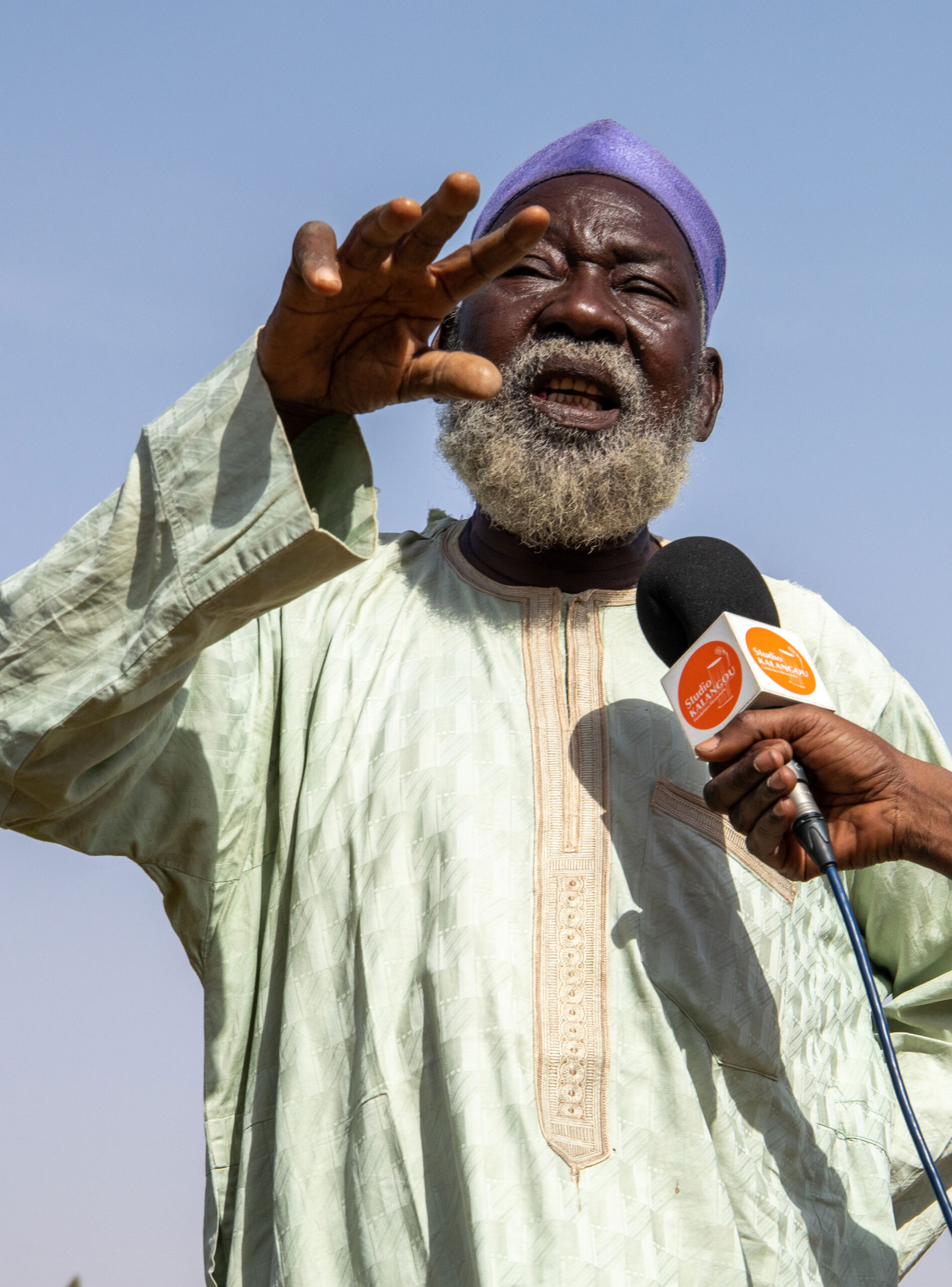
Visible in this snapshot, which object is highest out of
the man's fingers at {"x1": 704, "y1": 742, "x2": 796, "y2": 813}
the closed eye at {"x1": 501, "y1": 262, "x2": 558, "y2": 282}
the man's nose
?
the closed eye at {"x1": 501, "y1": 262, "x2": 558, "y2": 282}

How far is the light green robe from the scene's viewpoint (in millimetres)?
2312

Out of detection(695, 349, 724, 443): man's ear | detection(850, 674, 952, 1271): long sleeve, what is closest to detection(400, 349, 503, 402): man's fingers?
detection(850, 674, 952, 1271): long sleeve

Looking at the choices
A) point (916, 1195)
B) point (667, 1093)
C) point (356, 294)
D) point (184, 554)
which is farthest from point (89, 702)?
point (916, 1195)

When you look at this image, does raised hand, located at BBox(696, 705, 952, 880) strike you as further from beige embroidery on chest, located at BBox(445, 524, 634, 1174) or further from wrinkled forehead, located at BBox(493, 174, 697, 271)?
wrinkled forehead, located at BBox(493, 174, 697, 271)

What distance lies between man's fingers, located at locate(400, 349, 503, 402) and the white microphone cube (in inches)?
23.5

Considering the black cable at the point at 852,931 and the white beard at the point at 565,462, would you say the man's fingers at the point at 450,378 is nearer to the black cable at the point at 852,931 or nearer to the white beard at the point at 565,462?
the black cable at the point at 852,931

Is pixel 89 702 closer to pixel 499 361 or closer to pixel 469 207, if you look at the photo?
pixel 469 207

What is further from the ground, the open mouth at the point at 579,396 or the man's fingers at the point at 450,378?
the open mouth at the point at 579,396

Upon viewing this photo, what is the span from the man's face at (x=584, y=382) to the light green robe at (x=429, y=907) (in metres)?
0.23

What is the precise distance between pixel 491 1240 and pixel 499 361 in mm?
1816

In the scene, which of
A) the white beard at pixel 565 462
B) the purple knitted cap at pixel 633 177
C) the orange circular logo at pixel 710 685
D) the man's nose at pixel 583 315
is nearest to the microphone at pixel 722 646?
the orange circular logo at pixel 710 685

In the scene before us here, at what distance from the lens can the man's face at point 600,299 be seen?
3346 millimetres

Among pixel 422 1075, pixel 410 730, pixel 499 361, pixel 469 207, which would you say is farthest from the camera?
pixel 499 361

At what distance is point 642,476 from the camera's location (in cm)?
333
